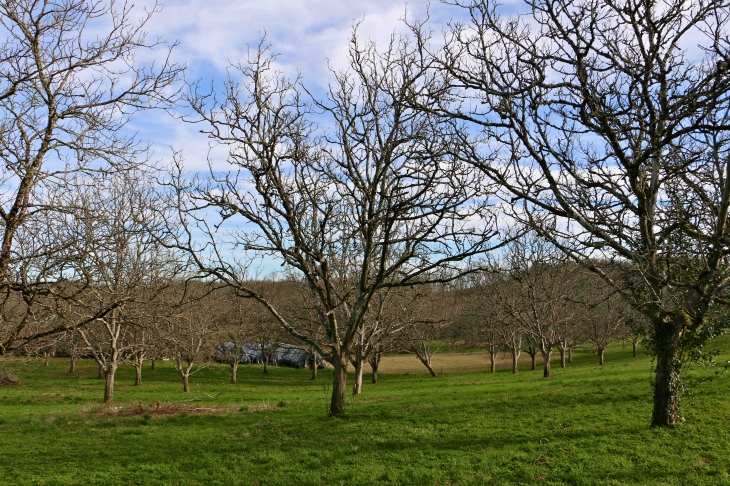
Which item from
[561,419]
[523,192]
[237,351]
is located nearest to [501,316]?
[237,351]

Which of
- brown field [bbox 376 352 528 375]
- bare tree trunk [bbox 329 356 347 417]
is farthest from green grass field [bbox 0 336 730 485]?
brown field [bbox 376 352 528 375]

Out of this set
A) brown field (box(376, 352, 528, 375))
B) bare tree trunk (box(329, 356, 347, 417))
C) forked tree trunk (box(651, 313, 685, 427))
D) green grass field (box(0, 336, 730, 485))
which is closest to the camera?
green grass field (box(0, 336, 730, 485))

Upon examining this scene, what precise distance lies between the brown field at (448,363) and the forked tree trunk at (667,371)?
Result: 121ft

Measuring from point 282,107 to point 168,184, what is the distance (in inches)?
132

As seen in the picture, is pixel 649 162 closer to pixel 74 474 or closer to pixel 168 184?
pixel 168 184

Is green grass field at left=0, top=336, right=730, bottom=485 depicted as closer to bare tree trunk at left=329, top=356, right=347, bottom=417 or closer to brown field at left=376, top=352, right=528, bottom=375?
bare tree trunk at left=329, top=356, right=347, bottom=417

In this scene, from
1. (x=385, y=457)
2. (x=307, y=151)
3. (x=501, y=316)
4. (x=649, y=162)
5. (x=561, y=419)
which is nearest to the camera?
(x=385, y=457)

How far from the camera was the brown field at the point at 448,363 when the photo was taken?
4969 cm

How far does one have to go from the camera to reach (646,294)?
10758 mm

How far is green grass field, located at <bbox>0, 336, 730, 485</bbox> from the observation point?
29.1 feet

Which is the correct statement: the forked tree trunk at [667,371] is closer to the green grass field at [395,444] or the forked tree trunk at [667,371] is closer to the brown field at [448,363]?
the green grass field at [395,444]

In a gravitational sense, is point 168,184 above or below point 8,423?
above

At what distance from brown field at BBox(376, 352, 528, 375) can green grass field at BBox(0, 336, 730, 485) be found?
3302 centimetres

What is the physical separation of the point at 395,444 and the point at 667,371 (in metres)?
5.96
